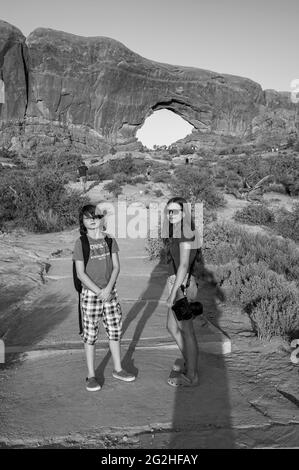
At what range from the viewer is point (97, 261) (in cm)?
339

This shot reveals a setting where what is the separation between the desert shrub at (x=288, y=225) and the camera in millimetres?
11367

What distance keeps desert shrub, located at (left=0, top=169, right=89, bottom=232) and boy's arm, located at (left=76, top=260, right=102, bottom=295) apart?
850cm

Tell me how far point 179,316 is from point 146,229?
8.46 meters

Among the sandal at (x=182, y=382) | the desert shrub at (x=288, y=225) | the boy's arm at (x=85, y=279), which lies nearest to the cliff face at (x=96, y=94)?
the desert shrub at (x=288, y=225)

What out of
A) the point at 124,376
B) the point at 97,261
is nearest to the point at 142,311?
the point at 124,376

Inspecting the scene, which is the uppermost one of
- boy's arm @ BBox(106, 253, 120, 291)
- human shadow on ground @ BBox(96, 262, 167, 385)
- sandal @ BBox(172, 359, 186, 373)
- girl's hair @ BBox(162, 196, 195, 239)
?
girl's hair @ BBox(162, 196, 195, 239)

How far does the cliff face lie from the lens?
54000 mm

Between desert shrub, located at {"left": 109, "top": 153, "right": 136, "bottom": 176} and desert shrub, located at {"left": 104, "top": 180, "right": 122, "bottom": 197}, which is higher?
desert shrub, located at {"left": 109, "top": 153, "right": 136, "bottom": 176}

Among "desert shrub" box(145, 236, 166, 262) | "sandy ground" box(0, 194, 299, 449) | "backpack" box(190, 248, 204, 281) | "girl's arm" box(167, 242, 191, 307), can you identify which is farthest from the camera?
"desert shrub" box(145, 236, 166, 262)

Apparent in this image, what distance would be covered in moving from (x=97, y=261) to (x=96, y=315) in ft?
1.47

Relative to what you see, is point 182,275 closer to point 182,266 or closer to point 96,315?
point 182,266

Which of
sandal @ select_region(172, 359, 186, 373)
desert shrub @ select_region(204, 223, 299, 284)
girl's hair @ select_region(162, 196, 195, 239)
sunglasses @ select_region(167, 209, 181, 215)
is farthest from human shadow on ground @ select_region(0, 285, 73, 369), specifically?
desert shrub @ select_region(204, 223, 299, 284)

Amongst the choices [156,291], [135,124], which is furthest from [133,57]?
[156,291]

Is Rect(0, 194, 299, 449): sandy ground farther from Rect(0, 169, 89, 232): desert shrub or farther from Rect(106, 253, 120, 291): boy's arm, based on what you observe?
Rect(0, 169, 89, 232): desert shrub
